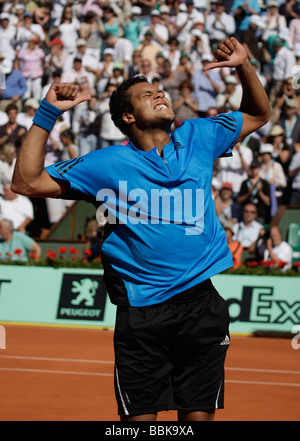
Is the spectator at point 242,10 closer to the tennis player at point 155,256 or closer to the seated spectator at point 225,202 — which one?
the seated spectator at point 225,202

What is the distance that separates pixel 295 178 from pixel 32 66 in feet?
22.8

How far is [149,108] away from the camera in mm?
4512

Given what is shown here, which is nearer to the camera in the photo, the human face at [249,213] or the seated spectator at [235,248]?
the seated spectator at [235,248]

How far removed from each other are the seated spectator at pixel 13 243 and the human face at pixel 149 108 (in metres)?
10.3

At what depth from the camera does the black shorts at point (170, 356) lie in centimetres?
423

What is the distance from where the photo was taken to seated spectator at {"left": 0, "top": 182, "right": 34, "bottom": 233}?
1580 centimetres

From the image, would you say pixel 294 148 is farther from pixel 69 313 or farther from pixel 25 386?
pixel 25 386

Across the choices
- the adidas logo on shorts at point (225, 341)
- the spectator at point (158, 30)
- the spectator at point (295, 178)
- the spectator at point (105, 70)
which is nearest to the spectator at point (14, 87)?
the spectator at point (105, 70)

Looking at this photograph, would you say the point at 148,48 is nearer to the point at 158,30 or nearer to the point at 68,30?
the point at 158,30

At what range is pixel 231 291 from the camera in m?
13.3

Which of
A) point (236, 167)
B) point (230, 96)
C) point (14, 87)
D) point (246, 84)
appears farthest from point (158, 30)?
point (246, 84)

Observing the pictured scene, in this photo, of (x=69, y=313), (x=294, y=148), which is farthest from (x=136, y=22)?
(x=69, y=313)

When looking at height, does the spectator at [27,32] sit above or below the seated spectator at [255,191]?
above

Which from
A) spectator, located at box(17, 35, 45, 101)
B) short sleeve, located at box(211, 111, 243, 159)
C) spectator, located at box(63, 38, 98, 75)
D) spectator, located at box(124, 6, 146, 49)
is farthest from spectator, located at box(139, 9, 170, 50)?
short sleeve, located at box(211, 111, 243, 159)
